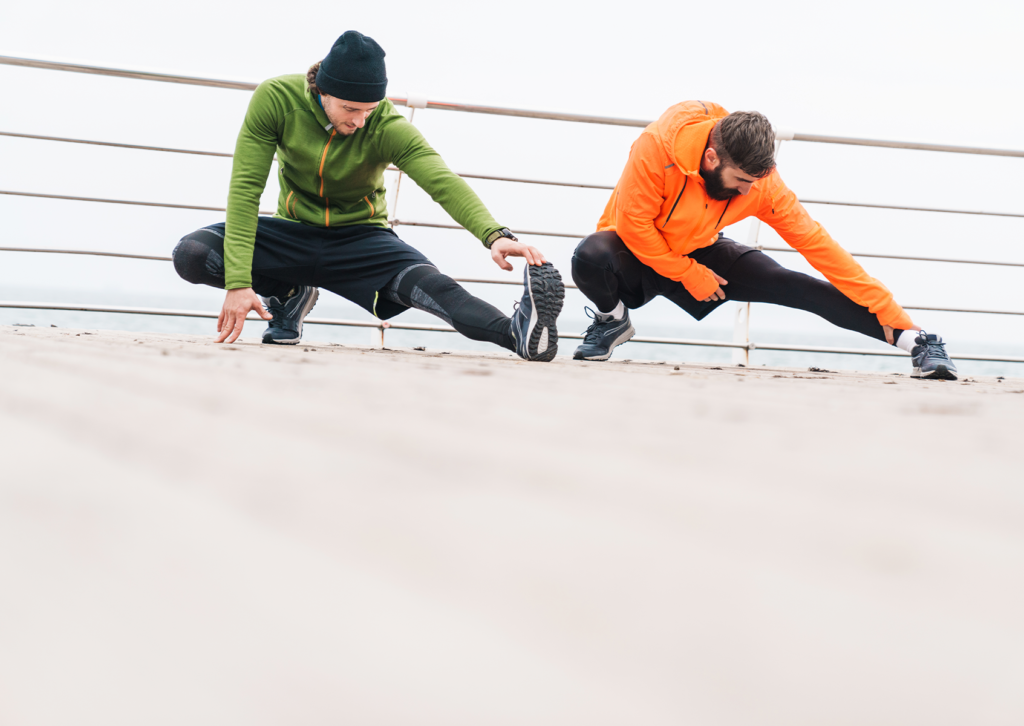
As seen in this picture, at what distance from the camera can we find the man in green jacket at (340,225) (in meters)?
1.50

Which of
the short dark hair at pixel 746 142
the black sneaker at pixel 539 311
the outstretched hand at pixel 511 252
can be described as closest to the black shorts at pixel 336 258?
the outstretched hand at pixel 511 252

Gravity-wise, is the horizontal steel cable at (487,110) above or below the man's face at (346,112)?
above

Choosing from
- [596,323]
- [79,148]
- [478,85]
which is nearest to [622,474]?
[596,323]

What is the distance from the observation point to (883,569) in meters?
0.21

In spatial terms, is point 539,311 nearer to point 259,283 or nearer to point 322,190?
point 322,190

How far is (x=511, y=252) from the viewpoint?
4.72ft

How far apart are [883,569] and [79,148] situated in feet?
8.17

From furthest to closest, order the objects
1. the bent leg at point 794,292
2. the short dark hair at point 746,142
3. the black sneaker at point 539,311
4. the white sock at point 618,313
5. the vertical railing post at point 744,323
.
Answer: the vertical railing post at point 744,323 → the white sock at point 618,313 → the bent leg at point 794,292 → the short dark hair at point 746,142 → the black sneaker at point 539,311

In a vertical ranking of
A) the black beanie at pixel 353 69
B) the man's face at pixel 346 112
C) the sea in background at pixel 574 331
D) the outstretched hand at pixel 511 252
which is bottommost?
the sea in background at pixel 574 331

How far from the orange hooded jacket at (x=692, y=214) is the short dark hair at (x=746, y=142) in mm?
55

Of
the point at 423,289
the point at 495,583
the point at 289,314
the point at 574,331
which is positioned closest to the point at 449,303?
the point at 423,289

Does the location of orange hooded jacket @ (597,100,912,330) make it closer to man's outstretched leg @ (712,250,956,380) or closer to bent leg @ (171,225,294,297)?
man's outstretched leg @ (712,250,956,380)

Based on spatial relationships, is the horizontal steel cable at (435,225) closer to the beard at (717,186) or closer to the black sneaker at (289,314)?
the black sneaker at (289,314)

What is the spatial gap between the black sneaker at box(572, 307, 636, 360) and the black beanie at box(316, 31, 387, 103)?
89 centimetres
